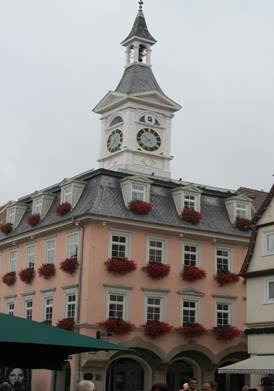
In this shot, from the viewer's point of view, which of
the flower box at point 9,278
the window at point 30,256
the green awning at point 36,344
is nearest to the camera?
the green awning at point 36,344

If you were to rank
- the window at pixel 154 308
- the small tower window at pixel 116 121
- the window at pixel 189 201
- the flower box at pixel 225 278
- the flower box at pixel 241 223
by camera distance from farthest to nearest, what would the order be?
the small tower window at pixel 116 121 → the flower box at pixel 241 223 → the window at pixel 189 201 → the flower box at pixel 225 278 → the window at pixel 154 308

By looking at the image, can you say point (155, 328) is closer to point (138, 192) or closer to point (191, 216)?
point (191, 216)

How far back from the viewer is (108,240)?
3453 cm

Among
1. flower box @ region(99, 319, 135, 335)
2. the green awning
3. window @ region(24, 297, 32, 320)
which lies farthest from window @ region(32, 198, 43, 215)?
the green awning

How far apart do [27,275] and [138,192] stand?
773 centimetres

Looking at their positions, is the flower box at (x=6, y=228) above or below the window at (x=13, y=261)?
above

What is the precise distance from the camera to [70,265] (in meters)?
34.2

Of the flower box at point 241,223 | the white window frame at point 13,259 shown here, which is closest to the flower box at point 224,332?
the flower box at point 241,223

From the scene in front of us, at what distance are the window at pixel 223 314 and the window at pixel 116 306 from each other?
220 inches

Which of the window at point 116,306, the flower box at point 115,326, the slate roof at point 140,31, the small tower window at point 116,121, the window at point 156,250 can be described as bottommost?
the flower box at point 115,326

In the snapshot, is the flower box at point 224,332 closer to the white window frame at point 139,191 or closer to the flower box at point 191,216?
the flower box at point 191,216

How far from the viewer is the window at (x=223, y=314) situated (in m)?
36.7

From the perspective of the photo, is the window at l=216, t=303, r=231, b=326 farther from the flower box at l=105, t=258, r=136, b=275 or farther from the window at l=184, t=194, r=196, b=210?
the flower box at l=105, t=258, r=136, b=275

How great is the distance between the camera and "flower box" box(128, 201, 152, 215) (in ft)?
117
